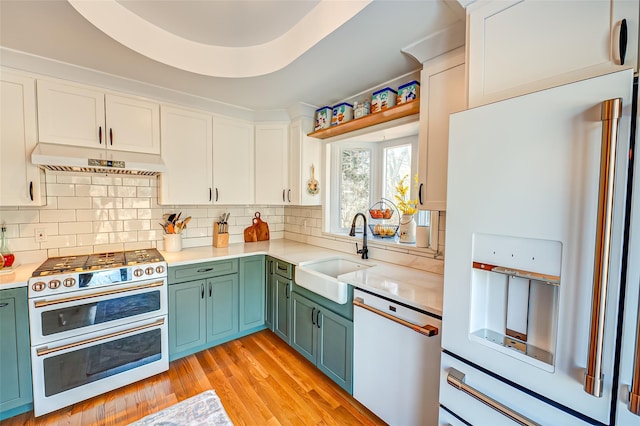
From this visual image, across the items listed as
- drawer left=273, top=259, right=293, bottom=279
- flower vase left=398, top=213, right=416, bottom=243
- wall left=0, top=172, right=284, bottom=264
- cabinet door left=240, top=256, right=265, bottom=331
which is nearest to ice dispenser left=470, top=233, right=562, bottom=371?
flower vase left=398, top=213, right=416, bottom=243

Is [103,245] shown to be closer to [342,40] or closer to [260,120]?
[260,120]

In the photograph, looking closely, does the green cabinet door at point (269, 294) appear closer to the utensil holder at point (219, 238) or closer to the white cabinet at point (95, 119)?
the utensil holder at point (219, 238)

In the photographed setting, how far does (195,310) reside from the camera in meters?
2.38

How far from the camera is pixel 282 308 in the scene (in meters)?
2.54

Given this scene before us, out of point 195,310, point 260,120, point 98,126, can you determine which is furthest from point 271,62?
point 195,310

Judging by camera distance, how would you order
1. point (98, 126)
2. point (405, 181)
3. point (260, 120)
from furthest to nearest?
point (260, 120)
point (405, 181)
point (98, 126)

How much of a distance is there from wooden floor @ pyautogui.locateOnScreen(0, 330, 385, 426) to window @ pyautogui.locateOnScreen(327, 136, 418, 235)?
1425 mm

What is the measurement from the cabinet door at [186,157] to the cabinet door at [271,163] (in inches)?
20.2

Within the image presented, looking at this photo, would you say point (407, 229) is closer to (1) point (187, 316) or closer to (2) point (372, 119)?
(2) point (372, 119)

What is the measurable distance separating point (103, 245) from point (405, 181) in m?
2.80

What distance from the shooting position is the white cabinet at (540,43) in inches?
35.1

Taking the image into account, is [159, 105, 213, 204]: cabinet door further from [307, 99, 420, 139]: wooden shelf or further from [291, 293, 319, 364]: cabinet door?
[291, 293, 319, 364]: cabinet door

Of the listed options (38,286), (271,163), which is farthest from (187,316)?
(271,163)

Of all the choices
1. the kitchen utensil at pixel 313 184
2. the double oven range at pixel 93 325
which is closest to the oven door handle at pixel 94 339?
the double oven range at pixel 93 325
